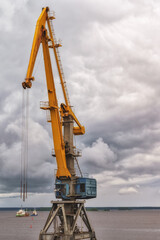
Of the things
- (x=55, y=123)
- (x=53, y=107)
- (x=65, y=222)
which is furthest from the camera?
(x=55, y=123)

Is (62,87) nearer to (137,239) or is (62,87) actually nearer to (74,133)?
(74,133)

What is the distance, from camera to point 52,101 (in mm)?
38750

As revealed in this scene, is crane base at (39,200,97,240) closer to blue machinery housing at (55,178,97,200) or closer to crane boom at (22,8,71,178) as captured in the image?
blue machinery housing at (55,178,97,200)

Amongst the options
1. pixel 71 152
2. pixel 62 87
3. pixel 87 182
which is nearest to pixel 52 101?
pixel 62 87

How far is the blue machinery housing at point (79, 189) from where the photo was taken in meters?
38.1

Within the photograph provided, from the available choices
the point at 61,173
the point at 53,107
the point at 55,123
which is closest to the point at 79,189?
the point at 61,173

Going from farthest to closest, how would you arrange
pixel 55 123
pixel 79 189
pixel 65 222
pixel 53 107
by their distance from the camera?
pixel 79 189
pixel 55 123
pixel 53 107
pixel 65 222

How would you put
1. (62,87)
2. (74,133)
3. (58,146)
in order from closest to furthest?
(58,146)
(62,87)
(74,133)

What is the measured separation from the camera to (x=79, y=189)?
128 feet

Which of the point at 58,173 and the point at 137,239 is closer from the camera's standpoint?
the point at 58,173

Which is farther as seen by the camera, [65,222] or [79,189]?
[79,189]

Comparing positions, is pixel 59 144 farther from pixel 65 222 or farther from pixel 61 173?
pixel 65 222

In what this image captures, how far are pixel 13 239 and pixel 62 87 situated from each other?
4515 centimetres

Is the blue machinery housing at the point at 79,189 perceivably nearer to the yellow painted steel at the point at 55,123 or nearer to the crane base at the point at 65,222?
the crane base at the point at 65,222
